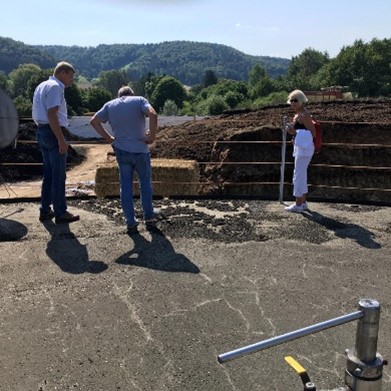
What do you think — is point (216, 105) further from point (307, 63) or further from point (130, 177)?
point (130, 177)

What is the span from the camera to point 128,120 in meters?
5.58

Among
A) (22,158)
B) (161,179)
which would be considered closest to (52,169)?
(161,179)

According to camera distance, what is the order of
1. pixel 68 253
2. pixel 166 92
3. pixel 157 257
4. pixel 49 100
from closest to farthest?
pixel 157 257, pixel 68 253, pixel 49 100, pixel 166 92

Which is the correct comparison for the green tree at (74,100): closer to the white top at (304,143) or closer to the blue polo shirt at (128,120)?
the white top at (304,143)

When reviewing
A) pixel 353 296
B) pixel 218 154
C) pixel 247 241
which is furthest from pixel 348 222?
pixel 218 154

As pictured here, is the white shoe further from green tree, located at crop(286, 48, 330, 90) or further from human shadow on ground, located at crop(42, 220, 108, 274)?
green tree, located at crop(286, 48, 330, 90)

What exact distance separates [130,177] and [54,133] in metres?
1.03

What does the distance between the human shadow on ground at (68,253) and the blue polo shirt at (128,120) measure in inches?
49.2

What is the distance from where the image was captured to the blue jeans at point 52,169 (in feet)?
19.2

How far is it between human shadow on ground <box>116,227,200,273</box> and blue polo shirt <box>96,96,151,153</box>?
43.8 inches

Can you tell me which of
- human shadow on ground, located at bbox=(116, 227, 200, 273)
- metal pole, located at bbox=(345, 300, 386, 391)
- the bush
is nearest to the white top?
human shadow on ground, located at bbox=(116, 227, 200, 273)

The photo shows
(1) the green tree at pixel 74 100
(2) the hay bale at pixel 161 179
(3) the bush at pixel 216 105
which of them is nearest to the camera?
(2) the hay bale at pixel 161 179

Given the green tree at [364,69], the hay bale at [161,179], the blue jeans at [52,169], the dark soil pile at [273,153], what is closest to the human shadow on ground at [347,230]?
the blue jeans at [52,169]

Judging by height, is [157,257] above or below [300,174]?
below
